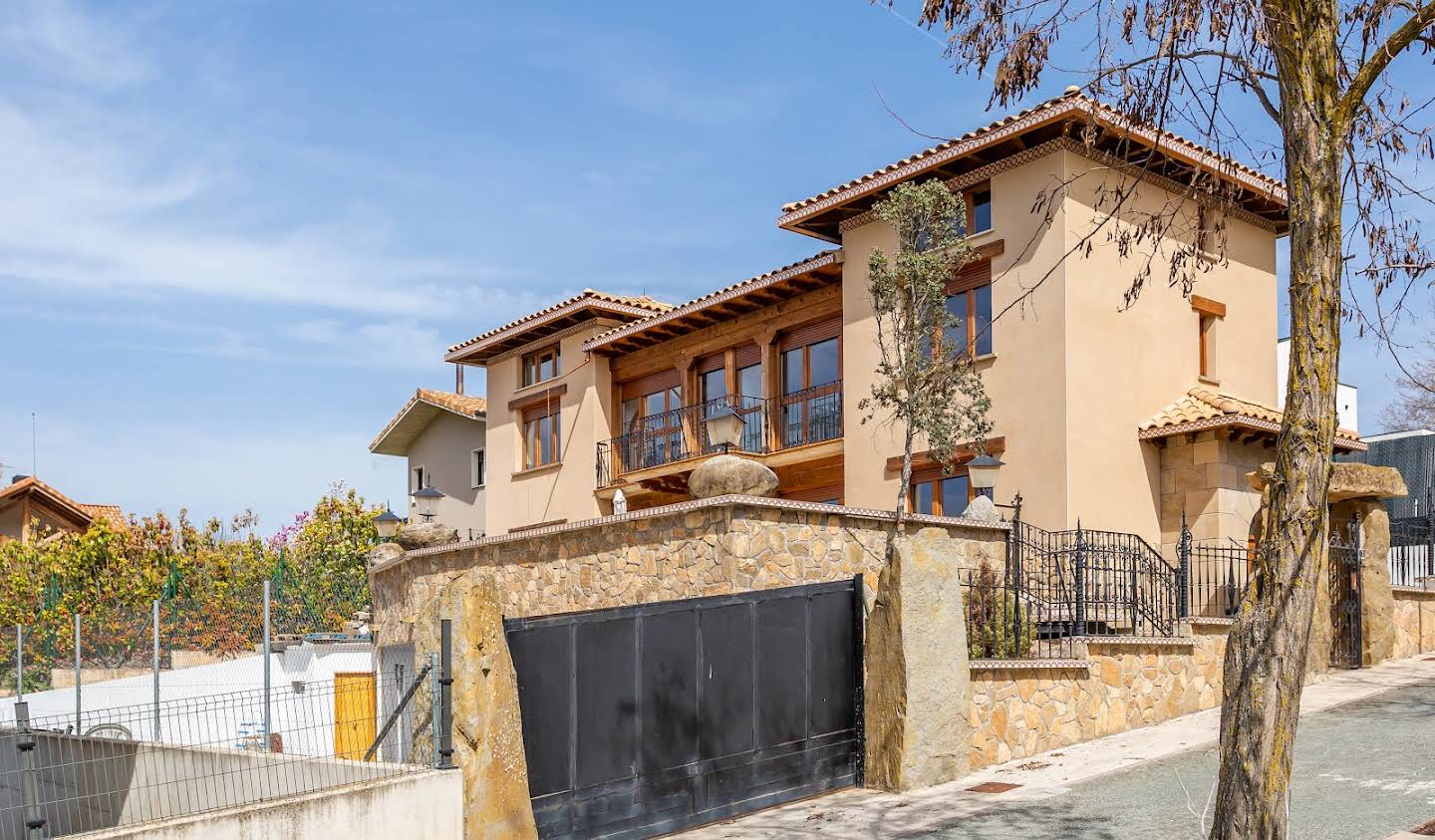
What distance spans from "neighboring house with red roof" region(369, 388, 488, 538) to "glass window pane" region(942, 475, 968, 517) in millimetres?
15435

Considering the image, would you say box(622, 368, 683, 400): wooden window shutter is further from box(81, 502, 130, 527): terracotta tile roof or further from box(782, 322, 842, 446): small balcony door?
box(81, 502, 130, 527): terracotta tile roof

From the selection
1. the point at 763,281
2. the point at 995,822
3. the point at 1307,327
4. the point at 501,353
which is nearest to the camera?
the point at 1307,327

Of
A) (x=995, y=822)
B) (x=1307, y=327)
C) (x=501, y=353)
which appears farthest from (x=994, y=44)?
(x=501, y=353)

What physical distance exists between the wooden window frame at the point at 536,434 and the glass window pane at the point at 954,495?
1150 cm

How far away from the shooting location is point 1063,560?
18.1 m

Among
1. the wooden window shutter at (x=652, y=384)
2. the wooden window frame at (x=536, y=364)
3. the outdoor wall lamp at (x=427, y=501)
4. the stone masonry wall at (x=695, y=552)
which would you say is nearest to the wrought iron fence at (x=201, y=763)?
the stone masonry wall at (x=695, y=552)

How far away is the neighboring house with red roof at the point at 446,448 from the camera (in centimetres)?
3578

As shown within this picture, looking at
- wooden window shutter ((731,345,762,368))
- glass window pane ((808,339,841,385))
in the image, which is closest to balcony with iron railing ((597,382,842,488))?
glass window pane ((808,339,841,385))

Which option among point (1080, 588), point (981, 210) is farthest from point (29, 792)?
point (981, 210)

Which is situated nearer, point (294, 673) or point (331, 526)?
point (294, 673)

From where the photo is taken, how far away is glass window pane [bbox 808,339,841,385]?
25516mm

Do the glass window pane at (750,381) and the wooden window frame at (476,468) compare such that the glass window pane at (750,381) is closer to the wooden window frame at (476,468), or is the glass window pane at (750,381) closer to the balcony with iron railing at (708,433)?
the balcony with iron railing at (708,433)

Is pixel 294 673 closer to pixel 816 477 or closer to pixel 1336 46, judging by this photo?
pixel 816 477

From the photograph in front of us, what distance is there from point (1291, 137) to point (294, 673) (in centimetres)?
2040
